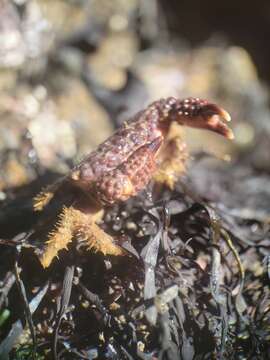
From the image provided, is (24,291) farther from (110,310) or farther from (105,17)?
(105,17)

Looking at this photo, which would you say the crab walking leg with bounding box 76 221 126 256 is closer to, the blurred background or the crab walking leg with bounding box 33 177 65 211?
the crab walking leg with bounding box 33 177 65 211

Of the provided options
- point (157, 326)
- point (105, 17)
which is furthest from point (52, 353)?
point (105, 17)

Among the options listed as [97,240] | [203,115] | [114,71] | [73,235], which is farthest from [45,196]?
[114,71]

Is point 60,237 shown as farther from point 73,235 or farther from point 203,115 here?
point 203,115

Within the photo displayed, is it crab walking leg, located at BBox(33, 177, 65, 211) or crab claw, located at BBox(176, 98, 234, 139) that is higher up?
crab claw, located at BBox(176, 98, 234, 139)

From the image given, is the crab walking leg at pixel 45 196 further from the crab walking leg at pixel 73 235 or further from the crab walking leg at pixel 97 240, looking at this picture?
the crab walking leg at pixel 97 240

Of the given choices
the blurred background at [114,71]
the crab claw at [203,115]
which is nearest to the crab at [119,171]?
the crab claw at [203,115]

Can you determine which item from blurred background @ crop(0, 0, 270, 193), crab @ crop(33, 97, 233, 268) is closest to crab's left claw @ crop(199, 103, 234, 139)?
crab @ crop(33, 97, 233, 268)
